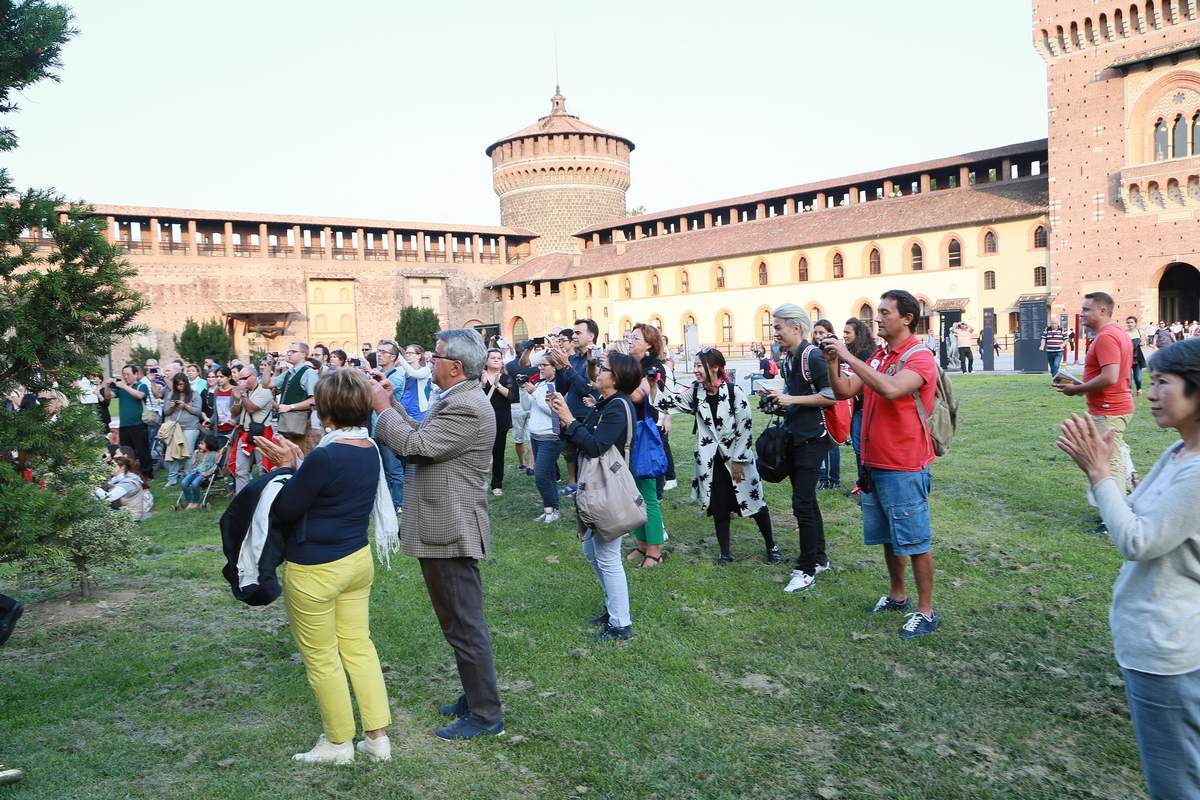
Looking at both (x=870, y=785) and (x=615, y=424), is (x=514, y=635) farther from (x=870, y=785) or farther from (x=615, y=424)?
(x=870, y=785)

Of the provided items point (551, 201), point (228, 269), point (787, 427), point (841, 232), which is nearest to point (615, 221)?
point (551, 201)

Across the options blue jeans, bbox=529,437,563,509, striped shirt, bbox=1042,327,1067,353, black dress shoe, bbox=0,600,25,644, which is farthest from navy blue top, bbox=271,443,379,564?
striped shirt, bbox=1042,327,1067,353

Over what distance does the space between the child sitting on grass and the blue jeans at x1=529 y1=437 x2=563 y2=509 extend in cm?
453

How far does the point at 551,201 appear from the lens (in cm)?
5825

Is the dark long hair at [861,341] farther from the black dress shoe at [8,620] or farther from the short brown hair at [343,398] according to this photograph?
the black dress shoe at [8,620]

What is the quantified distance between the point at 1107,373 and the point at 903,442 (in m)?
2.49

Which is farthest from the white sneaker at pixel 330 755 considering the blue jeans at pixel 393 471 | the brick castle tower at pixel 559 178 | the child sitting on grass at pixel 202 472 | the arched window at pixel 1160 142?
the brick castle tower at pixel 559 178

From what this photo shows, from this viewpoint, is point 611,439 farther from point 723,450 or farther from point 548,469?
point 548,469

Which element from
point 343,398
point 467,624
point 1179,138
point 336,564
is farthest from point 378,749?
point 1179,138

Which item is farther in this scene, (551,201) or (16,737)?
(551,201)

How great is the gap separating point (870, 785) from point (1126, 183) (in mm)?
35749

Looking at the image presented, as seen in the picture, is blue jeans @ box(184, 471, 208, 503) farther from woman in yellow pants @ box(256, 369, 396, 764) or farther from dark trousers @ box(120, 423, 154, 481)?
woman in yellow pants @ box(256, 369, 396, 764)

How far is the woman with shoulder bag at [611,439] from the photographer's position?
4.81m

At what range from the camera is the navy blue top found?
340 cm
